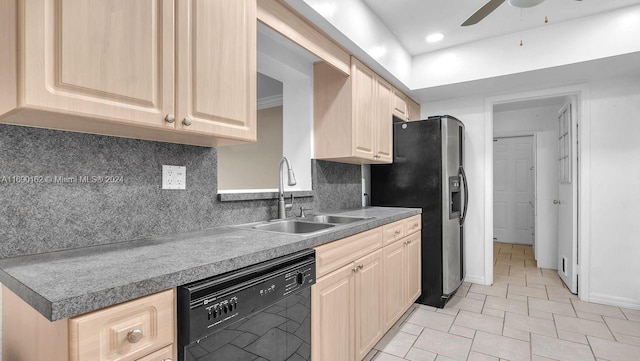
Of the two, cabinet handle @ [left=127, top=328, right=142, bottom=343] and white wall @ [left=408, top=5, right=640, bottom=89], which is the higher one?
white wall @ [left=408, top=5, right=640, bottom=89]

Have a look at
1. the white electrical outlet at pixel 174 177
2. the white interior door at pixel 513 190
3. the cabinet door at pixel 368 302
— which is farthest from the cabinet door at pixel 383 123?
the white interior door at pixel 513 190

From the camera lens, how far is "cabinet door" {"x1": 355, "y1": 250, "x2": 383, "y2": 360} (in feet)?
6.07

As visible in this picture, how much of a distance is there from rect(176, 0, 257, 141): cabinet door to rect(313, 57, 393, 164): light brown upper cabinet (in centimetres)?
102

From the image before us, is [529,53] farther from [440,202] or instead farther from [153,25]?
[153,25]

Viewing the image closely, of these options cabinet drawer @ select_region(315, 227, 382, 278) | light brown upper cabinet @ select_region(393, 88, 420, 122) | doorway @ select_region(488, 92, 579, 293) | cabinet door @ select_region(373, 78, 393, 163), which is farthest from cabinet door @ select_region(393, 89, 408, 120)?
cabinet drawer @ select_region(315, 227, 382, 278)

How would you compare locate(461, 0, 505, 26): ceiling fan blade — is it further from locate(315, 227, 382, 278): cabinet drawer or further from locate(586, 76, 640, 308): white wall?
locate(586, 76, 640, 308): white wall

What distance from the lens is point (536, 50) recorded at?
2.78 meters

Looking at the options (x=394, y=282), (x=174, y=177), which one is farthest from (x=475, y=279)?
(x=174, y=177)

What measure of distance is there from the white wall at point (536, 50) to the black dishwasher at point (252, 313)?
2.63m

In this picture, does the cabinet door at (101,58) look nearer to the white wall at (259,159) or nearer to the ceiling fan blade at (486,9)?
the ceiling fan blade at (486,9)

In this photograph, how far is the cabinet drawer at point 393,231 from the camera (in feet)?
7.29

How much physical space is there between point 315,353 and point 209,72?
133 cm

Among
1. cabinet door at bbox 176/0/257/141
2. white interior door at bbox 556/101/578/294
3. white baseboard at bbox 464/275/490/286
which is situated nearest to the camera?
cabinet door at bbox 176/0/257/141

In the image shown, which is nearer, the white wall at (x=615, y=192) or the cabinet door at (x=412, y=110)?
the white wall at (x=615, y=192)
